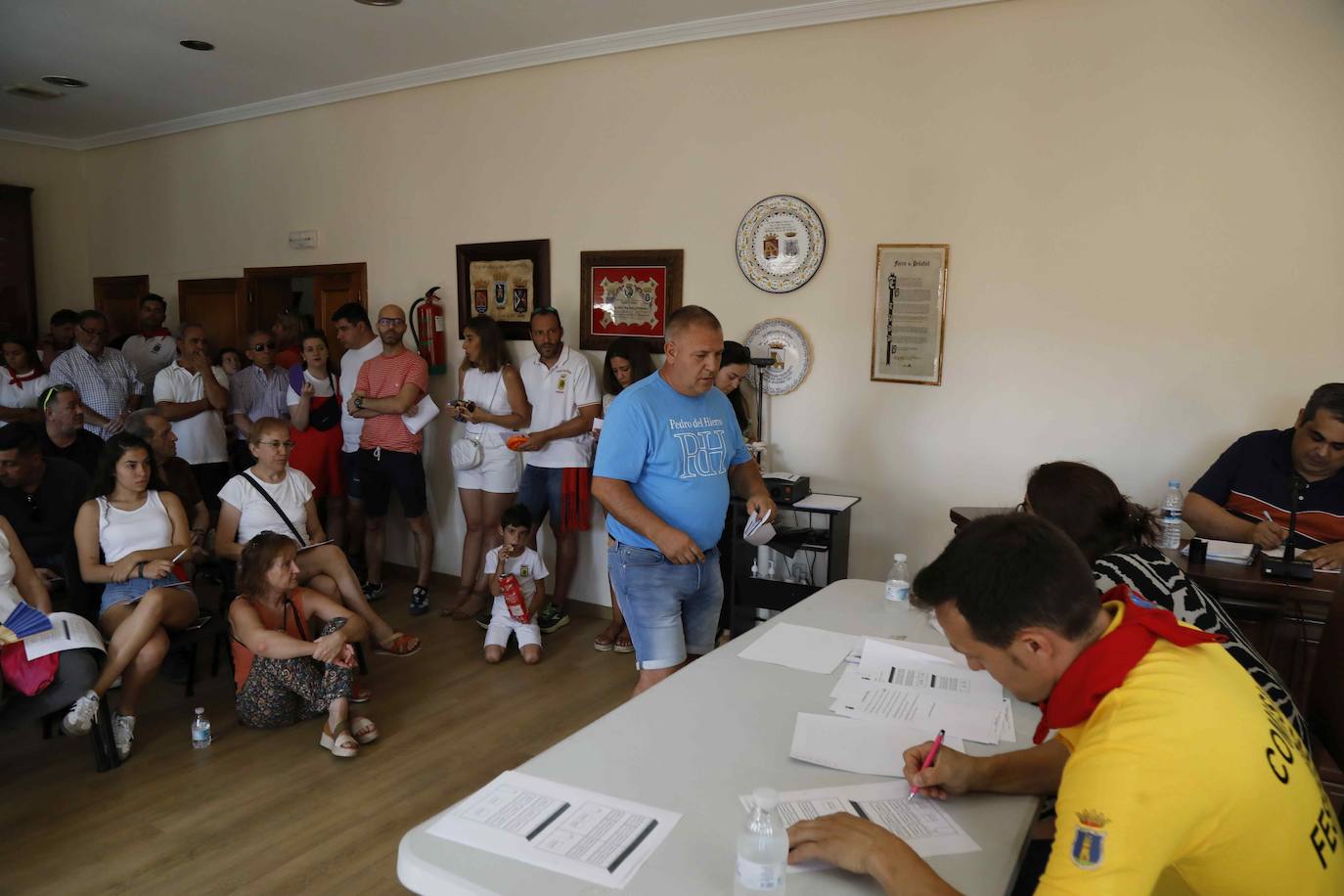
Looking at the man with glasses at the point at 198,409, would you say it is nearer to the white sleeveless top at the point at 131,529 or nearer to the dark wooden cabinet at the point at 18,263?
the white sleeveless top at the point at 131,529

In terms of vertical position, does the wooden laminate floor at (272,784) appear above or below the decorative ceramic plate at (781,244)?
below

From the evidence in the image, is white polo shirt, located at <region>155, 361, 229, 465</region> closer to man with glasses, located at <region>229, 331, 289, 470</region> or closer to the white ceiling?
man with glasses, located at <region>229, 331, 289, 470</region>

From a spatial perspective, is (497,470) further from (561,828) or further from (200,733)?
(561,828)

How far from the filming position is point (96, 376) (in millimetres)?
5301

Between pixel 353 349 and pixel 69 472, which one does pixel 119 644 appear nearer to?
pixel 69 472

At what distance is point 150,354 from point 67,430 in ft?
7.12

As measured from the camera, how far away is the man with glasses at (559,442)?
4477 mm

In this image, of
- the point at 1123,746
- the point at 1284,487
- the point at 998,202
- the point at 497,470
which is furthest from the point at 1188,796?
the point at 497,470

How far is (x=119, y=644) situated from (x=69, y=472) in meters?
1.02

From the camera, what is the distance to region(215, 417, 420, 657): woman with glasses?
12.1 feet

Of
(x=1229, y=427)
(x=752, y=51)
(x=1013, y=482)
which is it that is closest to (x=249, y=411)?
(x=752, y=51)

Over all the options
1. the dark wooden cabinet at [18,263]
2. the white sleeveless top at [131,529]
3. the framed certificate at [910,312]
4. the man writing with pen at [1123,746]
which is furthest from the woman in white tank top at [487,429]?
the dark wooden cabinet at [18,263]

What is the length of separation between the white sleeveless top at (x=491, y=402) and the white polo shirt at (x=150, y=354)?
2.81 m

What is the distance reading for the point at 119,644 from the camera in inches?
125
